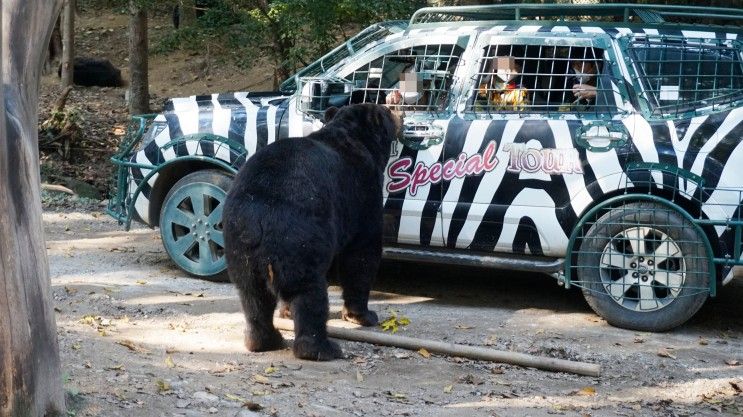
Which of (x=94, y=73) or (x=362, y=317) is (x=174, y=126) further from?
(x=94, y=73)

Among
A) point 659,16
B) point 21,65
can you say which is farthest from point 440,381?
point 659,16

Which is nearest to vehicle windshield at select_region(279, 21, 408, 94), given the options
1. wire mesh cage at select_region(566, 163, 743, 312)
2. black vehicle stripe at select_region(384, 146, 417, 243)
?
black vehicle stripe at select_region(384, 146, 417, 243)

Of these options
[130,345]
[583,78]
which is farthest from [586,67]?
[130,345]

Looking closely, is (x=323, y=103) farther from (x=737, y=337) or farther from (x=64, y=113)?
(x=64, y=113)

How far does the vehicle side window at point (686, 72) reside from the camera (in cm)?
764

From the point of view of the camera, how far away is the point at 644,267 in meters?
7.59

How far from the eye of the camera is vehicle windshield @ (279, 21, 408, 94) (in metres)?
8.77

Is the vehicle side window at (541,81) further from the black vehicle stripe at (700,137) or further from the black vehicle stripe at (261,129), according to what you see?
the black vehicle stripe at (261,129)

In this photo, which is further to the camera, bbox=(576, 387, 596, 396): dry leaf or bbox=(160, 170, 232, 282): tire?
bbox=(160, 170, 232, 282): tire

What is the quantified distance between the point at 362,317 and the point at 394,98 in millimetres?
1869

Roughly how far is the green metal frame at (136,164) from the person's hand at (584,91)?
2708mm

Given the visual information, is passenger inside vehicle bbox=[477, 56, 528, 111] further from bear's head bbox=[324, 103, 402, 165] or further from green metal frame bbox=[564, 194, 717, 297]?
green metal frame bbox=[564, 194, 717, 297]

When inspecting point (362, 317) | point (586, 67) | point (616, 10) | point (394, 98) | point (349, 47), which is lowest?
point (362, 317)

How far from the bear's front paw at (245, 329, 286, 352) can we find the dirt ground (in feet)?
0.27
